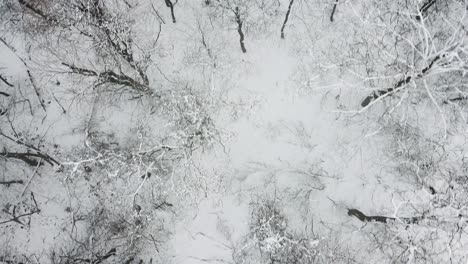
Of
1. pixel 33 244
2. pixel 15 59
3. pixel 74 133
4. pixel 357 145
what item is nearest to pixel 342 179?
pixel 357 145

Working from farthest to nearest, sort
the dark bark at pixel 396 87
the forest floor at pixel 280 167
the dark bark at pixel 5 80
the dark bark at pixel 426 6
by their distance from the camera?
the dark bark at pixel 5 80
the forest floor at pixel 280 167
the dark bark at pixel 426 6
the dark bark at pixel 396 87

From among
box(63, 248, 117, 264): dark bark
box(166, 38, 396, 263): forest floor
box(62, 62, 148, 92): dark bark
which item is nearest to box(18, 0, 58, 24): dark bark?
box(62, 62, 148, 92): dark bark

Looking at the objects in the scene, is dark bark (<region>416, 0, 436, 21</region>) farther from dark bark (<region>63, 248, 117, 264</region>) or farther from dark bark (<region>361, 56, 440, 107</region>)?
dark bark (<region>63, 248, 117, 264</region>)

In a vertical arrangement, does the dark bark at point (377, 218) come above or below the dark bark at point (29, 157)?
below

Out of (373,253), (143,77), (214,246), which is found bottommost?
(373,253)

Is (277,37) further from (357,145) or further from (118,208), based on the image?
(118,208)

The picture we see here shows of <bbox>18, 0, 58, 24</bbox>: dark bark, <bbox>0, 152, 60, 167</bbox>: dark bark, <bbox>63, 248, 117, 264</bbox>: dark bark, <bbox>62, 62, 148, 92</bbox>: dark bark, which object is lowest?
<bbox>63, 248, 117, 264</bbox>: dark bark

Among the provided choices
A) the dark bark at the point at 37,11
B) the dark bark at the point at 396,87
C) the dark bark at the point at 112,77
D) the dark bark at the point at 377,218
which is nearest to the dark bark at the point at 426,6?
the dark bark at the point at 396,87

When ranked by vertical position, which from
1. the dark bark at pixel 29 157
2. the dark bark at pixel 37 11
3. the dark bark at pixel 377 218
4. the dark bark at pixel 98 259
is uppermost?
the dark bark at pixel 37 11

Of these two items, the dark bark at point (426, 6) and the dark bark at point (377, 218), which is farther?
the dark bark at point (426, 6)

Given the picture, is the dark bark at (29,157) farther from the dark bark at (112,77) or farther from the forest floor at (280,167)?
the forest floor at (280,167)

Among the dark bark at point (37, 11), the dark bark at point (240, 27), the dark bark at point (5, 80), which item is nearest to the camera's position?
the dark bark at point (240, 27)
